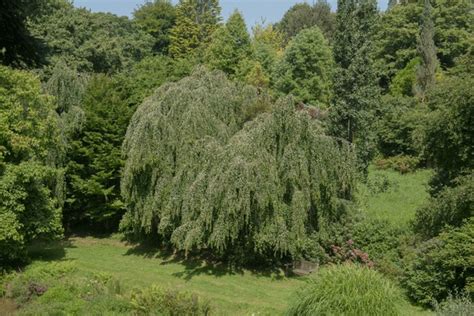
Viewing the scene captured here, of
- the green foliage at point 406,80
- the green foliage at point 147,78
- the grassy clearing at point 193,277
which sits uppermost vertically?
the green foliage at point 406,80

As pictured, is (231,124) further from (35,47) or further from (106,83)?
(35,47)

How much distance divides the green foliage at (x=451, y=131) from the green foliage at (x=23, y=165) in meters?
12.7

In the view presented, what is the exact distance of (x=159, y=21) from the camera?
5972 centimetres

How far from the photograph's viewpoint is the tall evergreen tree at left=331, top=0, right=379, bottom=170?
23516mm

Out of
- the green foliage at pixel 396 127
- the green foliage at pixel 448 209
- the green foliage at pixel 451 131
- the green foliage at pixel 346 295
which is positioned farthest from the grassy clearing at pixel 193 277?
the green foliage at pixel 396 127

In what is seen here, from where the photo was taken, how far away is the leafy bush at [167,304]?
471 inches

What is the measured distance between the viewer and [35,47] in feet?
26.6

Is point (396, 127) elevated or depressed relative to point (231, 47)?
depressed

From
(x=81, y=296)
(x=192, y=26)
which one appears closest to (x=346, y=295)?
(x=81, y=296)

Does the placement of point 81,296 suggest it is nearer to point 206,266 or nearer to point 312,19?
point 206,266

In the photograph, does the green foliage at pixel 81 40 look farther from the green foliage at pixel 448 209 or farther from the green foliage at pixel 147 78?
the green foliage at pixel 448 209

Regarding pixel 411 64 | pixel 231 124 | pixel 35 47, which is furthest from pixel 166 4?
pixel 35 47

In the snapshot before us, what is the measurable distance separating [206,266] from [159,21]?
4797 centimetres

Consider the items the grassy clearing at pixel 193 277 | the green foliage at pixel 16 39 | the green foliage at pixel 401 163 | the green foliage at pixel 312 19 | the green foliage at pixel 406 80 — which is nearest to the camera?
the green foliage at pixel 16 39
